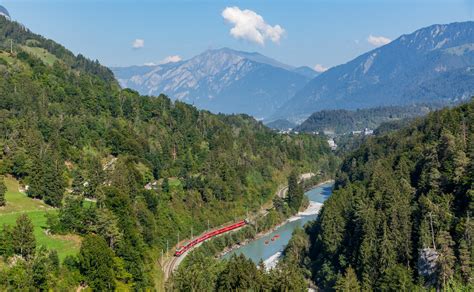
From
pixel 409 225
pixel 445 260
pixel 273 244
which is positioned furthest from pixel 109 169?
pixel 445 260

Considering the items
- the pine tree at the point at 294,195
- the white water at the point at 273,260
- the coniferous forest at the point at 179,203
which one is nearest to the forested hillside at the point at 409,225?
the coniferous forest at the point at 179,203

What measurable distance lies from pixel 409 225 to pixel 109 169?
43.4 meters

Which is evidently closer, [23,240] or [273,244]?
[23,240]

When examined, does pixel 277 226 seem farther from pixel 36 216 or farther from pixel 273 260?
pixel 36 216

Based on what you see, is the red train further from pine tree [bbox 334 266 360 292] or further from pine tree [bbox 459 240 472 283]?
pine tree [bbox 459 240 472 283]

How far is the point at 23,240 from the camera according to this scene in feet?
142

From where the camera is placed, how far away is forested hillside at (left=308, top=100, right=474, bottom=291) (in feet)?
168

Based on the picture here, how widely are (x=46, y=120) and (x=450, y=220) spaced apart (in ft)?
199

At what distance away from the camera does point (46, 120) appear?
81.4 metres

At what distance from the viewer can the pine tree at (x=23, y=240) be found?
4309 cm

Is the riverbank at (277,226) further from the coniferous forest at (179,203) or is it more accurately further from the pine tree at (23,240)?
the pine tree at (23,240)

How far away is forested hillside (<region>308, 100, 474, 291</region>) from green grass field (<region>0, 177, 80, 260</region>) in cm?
2772

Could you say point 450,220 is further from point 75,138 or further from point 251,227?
point 75,138

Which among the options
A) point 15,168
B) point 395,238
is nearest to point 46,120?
point 15,168
